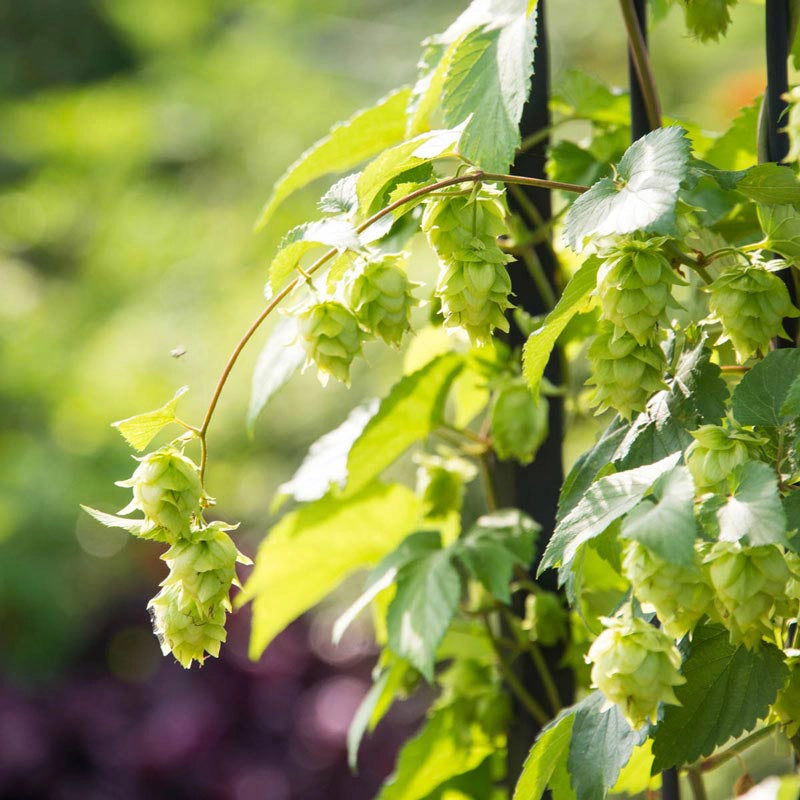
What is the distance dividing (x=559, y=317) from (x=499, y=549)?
0.23m

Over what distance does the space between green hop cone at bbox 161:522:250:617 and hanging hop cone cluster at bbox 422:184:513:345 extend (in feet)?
0.39

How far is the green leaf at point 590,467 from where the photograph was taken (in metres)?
0.43

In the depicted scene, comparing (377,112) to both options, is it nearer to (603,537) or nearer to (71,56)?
(603,537)

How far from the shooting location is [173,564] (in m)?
0.38

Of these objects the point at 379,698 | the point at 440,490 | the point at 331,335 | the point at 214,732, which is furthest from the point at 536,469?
the point at 214,732

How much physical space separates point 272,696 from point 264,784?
0.16 metres

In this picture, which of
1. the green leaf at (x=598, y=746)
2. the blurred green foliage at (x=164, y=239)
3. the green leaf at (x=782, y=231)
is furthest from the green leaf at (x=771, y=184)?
the blurred green foliage at (x=164, y=239)

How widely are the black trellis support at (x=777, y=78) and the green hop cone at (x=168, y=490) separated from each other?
25 centimetres

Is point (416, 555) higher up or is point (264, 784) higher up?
point (416, 555)

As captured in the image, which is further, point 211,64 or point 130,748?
point 211,64

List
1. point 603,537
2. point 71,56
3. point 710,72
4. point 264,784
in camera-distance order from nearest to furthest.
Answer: point 603,537, point 264,784, point 710,72, point 71,56

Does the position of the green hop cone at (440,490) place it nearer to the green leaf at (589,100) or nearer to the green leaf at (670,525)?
the green leaf at (589,100)

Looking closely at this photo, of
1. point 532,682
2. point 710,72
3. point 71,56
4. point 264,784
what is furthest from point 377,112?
point 71,56

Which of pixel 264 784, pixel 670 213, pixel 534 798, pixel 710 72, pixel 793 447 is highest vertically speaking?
pixel 670 213
